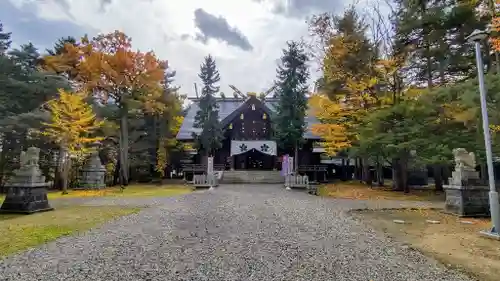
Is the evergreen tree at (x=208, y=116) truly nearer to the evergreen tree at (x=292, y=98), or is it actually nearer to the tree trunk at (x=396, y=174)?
the evergreen tree at (x=292, y=98)

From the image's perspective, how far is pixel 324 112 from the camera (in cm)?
1956

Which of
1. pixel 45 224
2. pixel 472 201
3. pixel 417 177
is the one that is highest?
pixel 417 177

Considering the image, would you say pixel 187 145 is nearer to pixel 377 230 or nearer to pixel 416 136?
pixel 416 136

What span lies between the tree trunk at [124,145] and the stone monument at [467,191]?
20.0 meters

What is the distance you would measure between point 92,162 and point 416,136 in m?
18.5

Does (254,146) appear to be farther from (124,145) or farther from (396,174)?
(396,174)

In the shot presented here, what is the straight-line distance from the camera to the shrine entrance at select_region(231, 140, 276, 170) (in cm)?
2667

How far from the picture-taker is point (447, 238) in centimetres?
593

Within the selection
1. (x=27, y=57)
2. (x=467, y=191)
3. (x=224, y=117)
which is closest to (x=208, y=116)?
(x=224, y=117)

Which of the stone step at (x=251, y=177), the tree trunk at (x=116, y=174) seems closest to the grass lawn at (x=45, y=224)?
the stone step at (x=251, y=177)

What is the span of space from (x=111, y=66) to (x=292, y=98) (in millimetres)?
13059

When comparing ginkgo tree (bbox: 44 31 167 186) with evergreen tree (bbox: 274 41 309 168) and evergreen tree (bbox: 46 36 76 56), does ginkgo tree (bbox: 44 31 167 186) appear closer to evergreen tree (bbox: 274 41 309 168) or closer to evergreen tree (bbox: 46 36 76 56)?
evergreen tree (bbox: 46 36 76 56)

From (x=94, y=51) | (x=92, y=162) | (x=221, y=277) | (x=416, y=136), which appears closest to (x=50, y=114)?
(x=92, y=162)

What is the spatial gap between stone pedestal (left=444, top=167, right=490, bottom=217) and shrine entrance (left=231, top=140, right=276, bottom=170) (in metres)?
18.2
